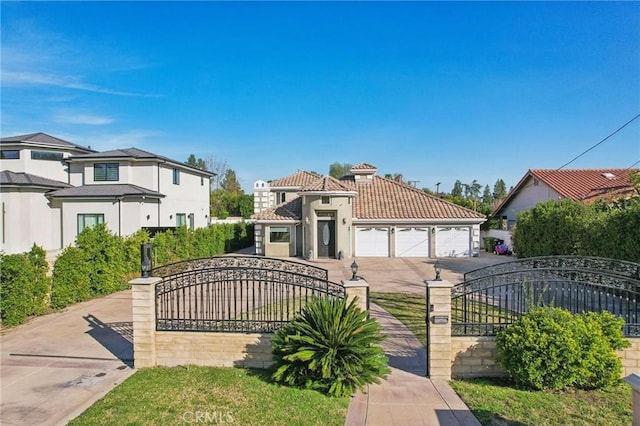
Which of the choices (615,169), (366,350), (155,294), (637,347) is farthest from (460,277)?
(615,169)

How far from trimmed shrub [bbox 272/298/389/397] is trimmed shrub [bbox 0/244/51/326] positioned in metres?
7.67

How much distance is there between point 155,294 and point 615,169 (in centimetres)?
3015

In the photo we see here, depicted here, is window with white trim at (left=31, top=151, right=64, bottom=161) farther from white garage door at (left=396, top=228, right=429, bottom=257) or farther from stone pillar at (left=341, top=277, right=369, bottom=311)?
stone pillar at (left=341, top=277, right=369, bottom=311)

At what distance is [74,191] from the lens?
781 inches

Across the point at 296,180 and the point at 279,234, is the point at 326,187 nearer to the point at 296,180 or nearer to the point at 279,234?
the point at 279,234

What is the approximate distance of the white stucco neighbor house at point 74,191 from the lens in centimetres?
1870

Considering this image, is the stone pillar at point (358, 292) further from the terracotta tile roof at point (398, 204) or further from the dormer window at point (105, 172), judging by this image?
the dormer window at point (105, 172)

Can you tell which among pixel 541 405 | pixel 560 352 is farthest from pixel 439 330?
pixel 560 352

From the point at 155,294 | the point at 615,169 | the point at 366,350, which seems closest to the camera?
the point at 366,350

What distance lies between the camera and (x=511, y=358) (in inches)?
214

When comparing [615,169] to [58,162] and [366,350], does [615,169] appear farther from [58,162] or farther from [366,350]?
[58,162]

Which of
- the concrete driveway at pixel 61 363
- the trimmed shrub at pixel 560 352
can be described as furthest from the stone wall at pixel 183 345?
the trimmed shrub at pixel 560 352

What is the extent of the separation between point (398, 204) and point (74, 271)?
1876 centimetres

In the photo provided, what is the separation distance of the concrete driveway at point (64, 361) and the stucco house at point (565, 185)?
21.7 m
